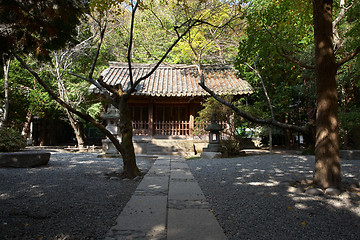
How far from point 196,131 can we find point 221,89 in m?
2.52

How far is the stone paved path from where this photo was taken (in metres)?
2.40

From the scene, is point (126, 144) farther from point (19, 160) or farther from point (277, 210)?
point (277, 210)

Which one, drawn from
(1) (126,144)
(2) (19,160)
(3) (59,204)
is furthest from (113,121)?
(3) (59,204)

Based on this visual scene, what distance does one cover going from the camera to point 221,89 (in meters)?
11.9

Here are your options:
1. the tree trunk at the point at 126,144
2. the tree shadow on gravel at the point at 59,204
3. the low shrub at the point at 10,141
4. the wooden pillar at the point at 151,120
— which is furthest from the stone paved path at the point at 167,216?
the wooden pillar at the point at 151,120

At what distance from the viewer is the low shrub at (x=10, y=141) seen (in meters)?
8.30

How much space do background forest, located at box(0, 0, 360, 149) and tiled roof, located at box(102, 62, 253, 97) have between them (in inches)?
31.4

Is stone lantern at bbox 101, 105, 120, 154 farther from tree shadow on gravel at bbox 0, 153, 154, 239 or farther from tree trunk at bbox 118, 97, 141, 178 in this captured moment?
tree shadow on gravel at bbox 0, 153, 154, 239

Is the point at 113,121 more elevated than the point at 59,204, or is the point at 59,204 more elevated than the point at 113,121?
the point at 113,121

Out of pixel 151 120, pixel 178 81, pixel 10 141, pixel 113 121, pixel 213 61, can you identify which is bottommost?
pixel 10 141

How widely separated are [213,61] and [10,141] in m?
12.6

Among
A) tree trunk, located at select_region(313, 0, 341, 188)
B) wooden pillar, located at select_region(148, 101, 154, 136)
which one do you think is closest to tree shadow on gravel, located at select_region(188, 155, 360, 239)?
tree trunk, located at select_region(313, 0, 341, 188)

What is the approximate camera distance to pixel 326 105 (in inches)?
163

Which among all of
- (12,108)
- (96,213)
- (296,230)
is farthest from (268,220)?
(12,108)
